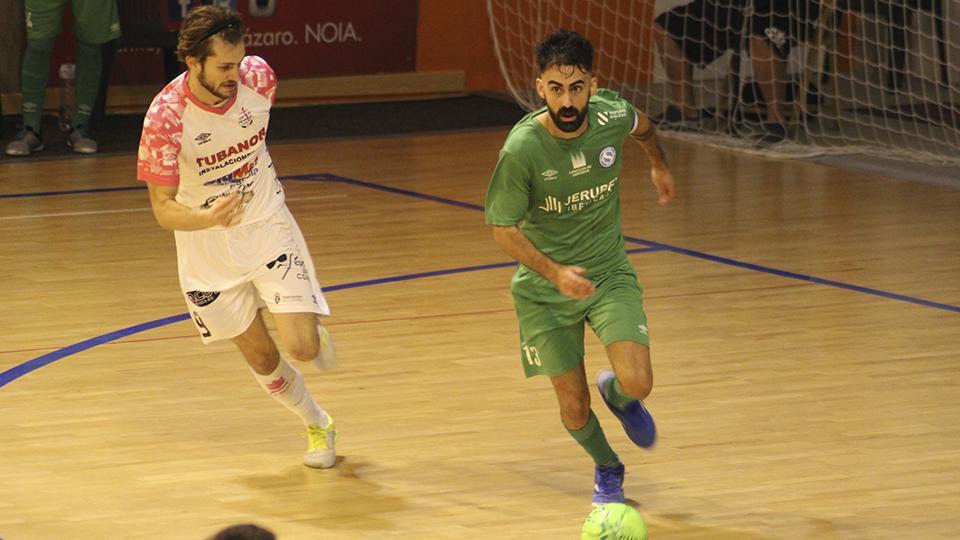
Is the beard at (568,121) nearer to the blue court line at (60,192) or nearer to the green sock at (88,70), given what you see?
the blue court line at (60,192)

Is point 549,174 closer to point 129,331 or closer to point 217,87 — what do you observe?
point 217,87

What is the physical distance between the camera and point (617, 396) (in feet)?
16.0

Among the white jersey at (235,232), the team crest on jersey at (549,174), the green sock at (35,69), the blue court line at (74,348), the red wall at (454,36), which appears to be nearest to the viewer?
the team crest on jersey at (549,174)

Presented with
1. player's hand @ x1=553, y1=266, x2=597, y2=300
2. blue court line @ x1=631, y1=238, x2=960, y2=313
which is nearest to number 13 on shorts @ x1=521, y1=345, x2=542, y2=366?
player's hand @ x1=553, y1=266, x2=597, y2=300

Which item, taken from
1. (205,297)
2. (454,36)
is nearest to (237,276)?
(205,297)

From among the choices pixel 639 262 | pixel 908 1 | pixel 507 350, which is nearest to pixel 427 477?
pixel 507 350

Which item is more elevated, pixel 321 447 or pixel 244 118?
pixel 244 118

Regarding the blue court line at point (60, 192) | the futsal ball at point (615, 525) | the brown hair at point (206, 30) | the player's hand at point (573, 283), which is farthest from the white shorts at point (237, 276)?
the blue court line at point (60, 192)

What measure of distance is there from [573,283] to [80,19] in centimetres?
771

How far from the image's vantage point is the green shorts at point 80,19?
11.1 metres

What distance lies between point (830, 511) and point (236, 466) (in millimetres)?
1908

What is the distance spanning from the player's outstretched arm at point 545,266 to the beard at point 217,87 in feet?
3.35

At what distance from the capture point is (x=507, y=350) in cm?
675

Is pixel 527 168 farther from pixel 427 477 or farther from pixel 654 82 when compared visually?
pixel 654 82
